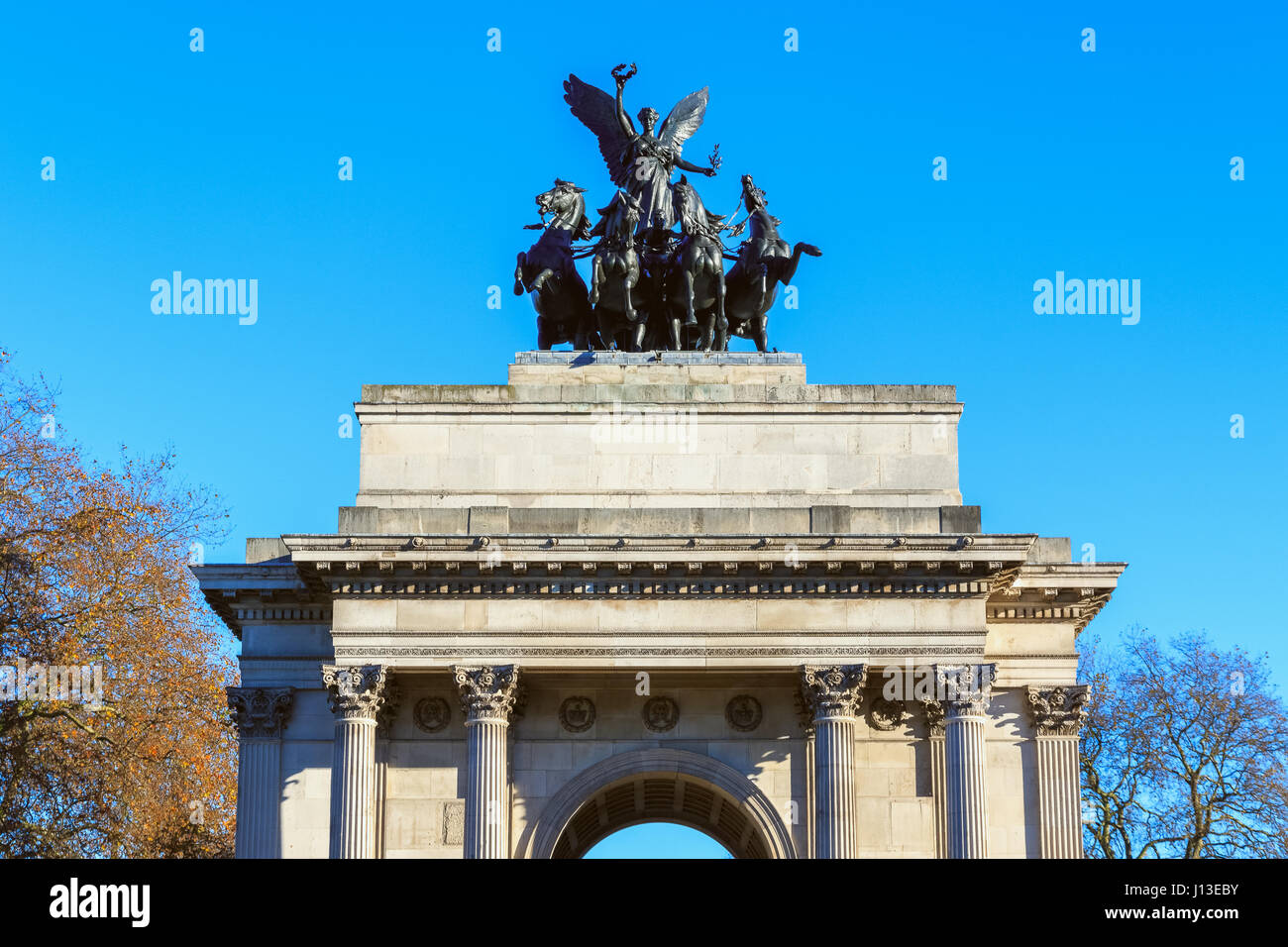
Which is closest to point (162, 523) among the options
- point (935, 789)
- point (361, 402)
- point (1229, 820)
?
point (361, 402)

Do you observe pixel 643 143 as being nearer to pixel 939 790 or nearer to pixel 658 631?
pixel 658 631

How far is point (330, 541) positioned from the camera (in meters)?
36.6

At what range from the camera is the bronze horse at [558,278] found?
4231 cm

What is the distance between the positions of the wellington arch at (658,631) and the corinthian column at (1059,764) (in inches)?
1.8

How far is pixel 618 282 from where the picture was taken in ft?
138

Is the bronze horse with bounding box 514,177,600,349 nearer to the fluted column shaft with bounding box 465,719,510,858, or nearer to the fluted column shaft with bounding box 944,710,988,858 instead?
the fluted column shaft with bounding box 465,719,510,858

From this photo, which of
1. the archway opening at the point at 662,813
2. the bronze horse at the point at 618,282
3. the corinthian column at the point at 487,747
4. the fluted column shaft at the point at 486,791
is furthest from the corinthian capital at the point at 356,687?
the bronze horse at the point at 618,282

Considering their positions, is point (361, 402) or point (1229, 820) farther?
point (1229, 820)

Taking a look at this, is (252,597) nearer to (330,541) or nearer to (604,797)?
(330,541)

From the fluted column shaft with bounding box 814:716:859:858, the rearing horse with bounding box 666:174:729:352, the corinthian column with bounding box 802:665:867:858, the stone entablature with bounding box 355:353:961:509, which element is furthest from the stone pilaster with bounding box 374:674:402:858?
the rearing horse with bounding box 666:174:729:352

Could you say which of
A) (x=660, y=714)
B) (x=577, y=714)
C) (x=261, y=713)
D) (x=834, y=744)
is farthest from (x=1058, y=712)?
(x=261, y=713)

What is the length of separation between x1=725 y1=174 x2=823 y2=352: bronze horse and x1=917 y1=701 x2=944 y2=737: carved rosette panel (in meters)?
8.92

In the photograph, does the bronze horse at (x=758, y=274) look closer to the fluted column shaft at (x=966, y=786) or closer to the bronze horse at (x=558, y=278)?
the bronze horse at (x=558, y=278)
